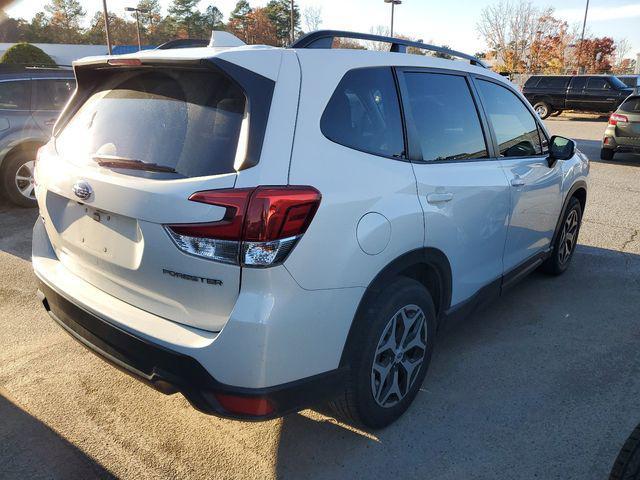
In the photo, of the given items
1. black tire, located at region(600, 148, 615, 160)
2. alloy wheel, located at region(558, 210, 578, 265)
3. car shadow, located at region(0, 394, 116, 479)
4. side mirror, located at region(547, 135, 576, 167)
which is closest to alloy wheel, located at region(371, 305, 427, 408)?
car shadow, located at region(0, 394, 116, 479)

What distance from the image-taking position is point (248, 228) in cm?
195

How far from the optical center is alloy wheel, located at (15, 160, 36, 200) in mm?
7145

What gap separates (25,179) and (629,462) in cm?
752

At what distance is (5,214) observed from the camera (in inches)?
277

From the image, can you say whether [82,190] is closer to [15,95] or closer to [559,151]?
[559,151]

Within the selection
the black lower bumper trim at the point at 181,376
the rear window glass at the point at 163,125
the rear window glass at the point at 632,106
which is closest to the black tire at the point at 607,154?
the rear window glass at the point at 632,106

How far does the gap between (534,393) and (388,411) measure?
3.19 ft

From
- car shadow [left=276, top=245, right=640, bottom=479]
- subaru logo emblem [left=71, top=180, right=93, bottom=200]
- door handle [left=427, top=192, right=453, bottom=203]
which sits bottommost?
car shadow [left=276, top=245, right=640, bottom=479]

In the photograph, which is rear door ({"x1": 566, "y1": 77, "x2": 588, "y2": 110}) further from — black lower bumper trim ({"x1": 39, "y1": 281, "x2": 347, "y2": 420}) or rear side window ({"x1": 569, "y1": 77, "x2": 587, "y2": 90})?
black lower bumper trim ({"x1": 39, "y1": 281, "x2": 347, "y2": 420})

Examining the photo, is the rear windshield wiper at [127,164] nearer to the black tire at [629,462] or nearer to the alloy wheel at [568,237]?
the black tire at [629,462]

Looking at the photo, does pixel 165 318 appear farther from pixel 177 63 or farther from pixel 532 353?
pixel 532 353

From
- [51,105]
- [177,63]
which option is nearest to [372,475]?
[177,63]

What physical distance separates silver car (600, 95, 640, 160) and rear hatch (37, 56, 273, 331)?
11683mm

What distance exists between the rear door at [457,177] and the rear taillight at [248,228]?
915 mm
